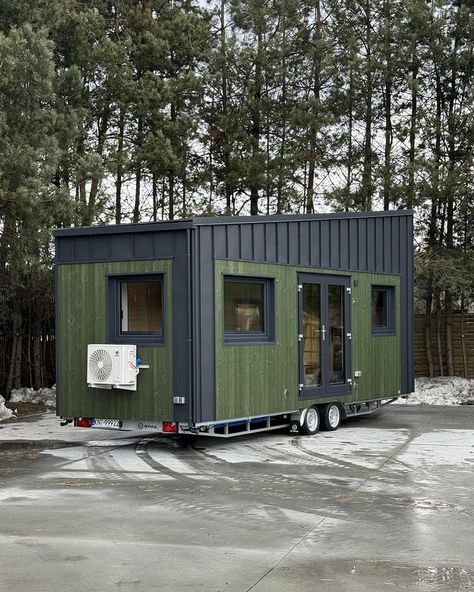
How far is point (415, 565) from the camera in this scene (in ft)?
19.4

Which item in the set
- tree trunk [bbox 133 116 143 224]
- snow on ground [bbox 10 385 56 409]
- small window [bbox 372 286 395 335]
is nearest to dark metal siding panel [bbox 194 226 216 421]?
small window [bbox 372 286 395 335]

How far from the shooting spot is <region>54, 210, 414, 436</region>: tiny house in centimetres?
1094

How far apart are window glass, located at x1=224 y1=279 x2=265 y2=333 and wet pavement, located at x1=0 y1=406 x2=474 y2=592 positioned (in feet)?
5.26

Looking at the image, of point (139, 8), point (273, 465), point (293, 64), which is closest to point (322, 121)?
point (293, 64)

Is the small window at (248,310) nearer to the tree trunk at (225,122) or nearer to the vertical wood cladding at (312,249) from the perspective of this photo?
the vertical wood cladding at (312,249)

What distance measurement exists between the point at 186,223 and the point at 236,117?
30.6 feet

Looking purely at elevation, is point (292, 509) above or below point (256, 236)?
below

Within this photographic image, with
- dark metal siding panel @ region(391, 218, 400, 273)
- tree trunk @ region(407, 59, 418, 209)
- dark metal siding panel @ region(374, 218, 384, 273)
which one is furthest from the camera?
tree trunk @ region(407, 59, 418, 209)

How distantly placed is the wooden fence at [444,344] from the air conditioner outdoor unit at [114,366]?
38.1 ft

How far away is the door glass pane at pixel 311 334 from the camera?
12797mm

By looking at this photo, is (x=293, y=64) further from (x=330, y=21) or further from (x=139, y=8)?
(x=139, y=8)

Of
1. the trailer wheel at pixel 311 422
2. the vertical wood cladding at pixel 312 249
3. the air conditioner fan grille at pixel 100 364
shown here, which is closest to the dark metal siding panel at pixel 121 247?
the vertical wood cladding at pixel 312 249

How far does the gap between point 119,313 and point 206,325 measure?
1241 millimetres

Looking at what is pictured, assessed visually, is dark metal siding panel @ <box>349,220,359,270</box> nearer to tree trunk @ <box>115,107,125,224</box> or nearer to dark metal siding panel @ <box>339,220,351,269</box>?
dark metal siding panel @ <box>339,220,351,269</box>
